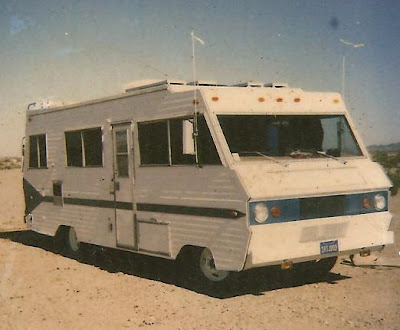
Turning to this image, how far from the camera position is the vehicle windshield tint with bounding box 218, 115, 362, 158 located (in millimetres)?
7441

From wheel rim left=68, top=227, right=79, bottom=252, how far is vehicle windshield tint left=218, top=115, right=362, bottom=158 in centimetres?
454

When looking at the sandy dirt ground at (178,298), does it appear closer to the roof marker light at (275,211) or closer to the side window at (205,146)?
the roof marker light at (275,211)

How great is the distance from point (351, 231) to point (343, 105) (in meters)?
1.93

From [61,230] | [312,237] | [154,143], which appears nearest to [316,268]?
[312,237]

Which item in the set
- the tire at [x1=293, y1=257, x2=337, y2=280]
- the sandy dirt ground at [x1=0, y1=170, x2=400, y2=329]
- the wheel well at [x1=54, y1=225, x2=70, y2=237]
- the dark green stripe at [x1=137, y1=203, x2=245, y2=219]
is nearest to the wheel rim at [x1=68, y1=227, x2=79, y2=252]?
the wheel well at [x1=54, y1=225, x2=70, y2=237]

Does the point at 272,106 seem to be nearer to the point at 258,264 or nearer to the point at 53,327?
the point at 258,264

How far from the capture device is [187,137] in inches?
303

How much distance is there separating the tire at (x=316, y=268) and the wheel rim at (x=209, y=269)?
148 cm

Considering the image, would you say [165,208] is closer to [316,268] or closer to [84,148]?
[316,268]

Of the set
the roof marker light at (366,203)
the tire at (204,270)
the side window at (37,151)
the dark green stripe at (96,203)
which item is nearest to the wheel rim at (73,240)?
the dark green stripe at (96,203)

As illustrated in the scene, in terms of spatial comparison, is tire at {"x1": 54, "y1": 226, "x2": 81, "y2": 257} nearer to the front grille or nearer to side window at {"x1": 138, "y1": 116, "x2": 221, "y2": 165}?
side window at {"x1": 138, "y1": 116, "x2": 221, "y2": 165}

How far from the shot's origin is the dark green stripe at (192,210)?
6930 mm

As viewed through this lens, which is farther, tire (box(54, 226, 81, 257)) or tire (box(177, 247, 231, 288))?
tire (box(54, 226, 81, 257))

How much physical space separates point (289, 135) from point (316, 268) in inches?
83.0
